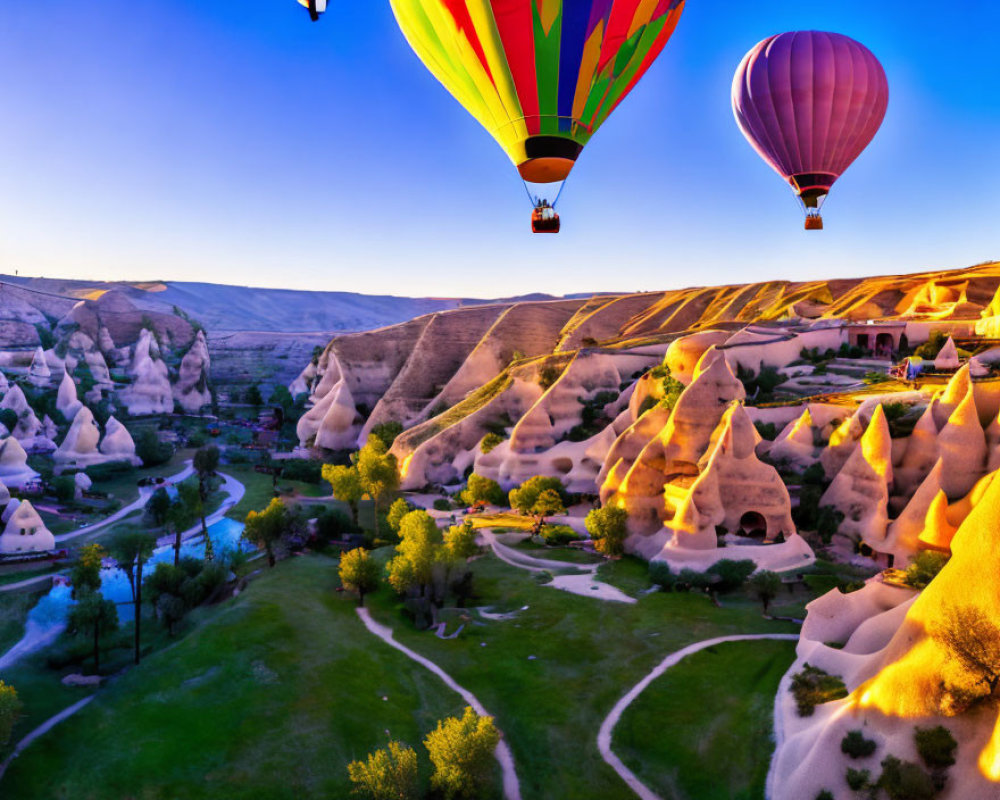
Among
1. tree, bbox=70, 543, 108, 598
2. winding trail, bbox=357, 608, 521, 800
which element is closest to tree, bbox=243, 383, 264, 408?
tree, bbox=70, 543, 108, 598

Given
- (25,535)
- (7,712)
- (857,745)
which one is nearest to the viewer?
(857,745)

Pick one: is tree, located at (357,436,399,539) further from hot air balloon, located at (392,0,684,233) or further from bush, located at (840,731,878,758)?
bush, located at (840,731,878,758)

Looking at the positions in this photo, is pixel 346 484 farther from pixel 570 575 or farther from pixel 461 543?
pixel 570 575

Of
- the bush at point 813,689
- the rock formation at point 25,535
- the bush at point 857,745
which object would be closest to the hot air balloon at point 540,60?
the bush at point 813,689

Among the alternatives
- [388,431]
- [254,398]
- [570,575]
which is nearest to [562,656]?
[570,575]

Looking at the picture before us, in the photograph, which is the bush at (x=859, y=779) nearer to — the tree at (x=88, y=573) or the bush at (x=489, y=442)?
the tree at (x=88, y=573)

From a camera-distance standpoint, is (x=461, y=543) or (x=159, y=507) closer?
(x=461, y=543)

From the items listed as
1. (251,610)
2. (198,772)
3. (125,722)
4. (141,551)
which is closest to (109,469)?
(141,551)
